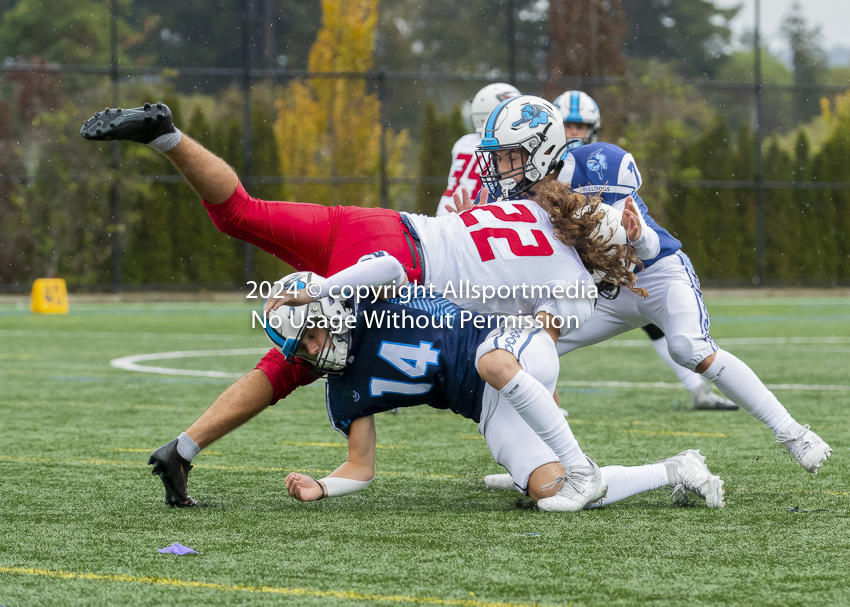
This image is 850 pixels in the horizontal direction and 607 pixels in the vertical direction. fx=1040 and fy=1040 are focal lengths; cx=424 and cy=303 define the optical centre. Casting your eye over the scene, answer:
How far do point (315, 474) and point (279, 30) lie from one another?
62.1 feet

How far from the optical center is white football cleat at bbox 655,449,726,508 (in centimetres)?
326

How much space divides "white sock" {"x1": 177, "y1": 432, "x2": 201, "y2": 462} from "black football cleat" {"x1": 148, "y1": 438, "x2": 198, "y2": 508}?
2cm

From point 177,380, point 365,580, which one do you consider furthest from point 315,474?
point 177,380

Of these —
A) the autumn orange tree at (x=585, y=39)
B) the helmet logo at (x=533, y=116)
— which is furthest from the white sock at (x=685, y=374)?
the autumn orange tree at (x=585, y=39)

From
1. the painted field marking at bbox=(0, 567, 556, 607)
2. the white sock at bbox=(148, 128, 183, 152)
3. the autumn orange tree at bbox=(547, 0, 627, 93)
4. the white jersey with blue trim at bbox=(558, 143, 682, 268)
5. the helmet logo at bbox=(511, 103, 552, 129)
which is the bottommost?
the painted field marking at bbox=(0, 567, 556, 607)

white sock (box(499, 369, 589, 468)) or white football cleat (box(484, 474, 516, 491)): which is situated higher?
white sock (box(499, 369, 589, 468))

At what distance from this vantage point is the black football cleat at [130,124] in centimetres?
327

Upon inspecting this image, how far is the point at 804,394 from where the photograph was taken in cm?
622

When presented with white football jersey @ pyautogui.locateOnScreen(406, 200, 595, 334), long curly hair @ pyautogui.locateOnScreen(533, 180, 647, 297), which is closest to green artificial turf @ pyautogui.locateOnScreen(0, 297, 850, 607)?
white football jersey @ pyautogui.locateOnScreen(406, 200, 595, 334)

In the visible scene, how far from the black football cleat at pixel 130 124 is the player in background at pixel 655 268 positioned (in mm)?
1288

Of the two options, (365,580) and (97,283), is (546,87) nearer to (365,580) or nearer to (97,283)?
(97,283)

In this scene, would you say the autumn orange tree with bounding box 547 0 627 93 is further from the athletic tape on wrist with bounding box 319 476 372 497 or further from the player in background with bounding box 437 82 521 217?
the athletic tape on wrist with bounding box 319 476 372 497

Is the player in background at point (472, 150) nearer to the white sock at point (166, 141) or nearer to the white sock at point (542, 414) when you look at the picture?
the white sock at point (166, 141)

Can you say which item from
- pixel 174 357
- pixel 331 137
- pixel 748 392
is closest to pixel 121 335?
pixel 174 357
